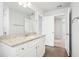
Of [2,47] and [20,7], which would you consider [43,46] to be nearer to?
[2,47]

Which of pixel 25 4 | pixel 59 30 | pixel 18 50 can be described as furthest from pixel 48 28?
pixel 18 50

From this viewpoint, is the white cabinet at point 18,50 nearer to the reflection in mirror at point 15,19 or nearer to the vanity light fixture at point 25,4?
the reflection in mirror at point 15,19

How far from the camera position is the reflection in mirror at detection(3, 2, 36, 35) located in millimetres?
1254

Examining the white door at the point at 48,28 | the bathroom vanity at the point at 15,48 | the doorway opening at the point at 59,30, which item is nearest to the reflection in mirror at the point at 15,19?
the bathroom vanity at the point at 15,48

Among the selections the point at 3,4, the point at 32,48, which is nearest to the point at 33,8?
the point at 3,4

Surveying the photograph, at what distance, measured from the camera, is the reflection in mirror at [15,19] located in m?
1.25

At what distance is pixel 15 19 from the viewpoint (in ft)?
4.35

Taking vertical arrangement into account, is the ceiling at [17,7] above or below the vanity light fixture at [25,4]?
below

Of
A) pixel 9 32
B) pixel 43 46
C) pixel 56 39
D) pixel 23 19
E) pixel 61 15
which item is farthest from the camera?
pixel 56 39

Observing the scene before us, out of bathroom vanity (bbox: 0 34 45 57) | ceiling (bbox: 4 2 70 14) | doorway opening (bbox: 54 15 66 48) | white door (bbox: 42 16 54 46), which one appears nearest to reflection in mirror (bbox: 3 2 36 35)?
ceiling (bbox: 4 2 70 14)

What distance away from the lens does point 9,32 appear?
129 cm

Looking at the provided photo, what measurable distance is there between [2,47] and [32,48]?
0.55 meters

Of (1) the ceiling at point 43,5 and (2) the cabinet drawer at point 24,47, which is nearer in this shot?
(2) the cabinet drawer at point 24,47

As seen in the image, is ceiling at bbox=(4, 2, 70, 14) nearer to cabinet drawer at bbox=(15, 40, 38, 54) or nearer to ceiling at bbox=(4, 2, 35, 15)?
ceiling at bbox=(4, 2, 35, 15)
